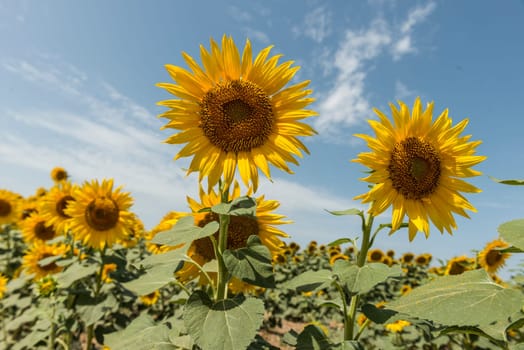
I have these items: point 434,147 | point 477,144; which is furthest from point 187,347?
point 477,144

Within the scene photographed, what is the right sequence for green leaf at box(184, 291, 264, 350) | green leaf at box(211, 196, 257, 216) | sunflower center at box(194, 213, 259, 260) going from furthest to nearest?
sunflower center at box(194, 213, 259, 260), green leaf at box(211, 196, 257, 216), green leaf at box(184, 291, 264, 350)

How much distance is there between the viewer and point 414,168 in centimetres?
258

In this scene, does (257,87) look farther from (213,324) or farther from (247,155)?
(213,324)

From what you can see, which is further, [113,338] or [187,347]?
[113,338]

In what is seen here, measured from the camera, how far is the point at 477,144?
257 centimetres

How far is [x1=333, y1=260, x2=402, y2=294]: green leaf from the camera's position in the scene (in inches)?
75.9

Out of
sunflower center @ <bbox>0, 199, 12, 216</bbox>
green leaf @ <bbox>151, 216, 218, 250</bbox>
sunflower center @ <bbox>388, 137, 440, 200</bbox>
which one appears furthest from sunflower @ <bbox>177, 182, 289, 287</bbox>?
sunflower center @ <bbox>0, 199, 12, 216</bbox>

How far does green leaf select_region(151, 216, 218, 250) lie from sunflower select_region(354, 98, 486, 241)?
102 cm

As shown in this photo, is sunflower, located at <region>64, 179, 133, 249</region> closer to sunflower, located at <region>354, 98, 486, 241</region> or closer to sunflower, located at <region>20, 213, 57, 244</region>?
sunflower, located at <region>20, 213, 57, 244</region>

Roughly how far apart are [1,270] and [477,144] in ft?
26.6

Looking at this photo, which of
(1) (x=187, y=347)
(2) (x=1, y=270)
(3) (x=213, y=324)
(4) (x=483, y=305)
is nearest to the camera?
(4) (x=483, y=305)

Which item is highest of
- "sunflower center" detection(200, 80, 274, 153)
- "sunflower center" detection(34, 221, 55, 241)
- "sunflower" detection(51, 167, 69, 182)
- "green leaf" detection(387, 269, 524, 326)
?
"sunflower" detection(51, 167, 69, 182)

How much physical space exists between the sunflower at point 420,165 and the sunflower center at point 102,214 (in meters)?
3.45

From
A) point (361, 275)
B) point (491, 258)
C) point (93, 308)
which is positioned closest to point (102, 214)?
point (93, 308)
